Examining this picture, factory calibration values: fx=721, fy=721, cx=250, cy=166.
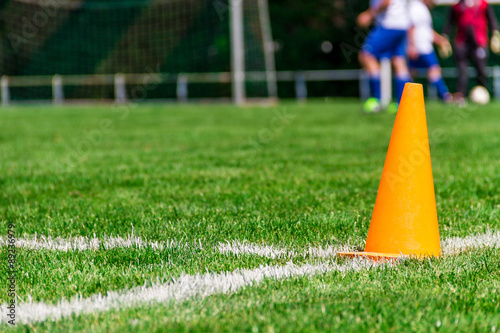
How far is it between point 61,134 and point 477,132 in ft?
16.3

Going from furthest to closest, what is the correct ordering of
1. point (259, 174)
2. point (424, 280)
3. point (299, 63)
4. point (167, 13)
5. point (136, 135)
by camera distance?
1. point (299, 63)
2. point (167, 13)
3. point (136, 135)
4. point (259, 174)
5. point (424, 280)

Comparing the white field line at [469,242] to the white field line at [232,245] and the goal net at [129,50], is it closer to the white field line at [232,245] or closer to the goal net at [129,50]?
the white field line at [232,245]

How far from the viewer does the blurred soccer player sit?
11.1 meters

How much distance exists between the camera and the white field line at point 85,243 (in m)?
2.91

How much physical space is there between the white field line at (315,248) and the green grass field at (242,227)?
3 cm

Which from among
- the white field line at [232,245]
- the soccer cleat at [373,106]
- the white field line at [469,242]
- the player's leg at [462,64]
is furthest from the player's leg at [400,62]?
the white field line at [232,245]

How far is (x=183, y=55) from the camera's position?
81.6ft

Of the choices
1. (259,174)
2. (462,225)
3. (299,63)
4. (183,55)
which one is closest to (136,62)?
(183,55)

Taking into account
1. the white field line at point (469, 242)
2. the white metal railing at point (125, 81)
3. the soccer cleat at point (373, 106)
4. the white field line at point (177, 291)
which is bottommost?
the white metal railing at point (125, 81)

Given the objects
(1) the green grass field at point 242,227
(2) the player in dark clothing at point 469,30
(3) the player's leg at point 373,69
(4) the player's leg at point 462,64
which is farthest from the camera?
(2) the player in dark clothing at point 469,30

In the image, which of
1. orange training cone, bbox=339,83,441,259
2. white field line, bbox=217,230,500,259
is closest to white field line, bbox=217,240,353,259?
white field line, bbox=217,230,500,259

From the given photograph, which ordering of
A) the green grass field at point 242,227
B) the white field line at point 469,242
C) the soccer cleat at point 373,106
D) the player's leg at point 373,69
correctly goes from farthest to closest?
the soccer cleat at point 373,106 → the player's leg at point 373,69 → the white field line at point 469,242 → the green grass field at point 242,227

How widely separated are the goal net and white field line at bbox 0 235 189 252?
A: 15618 millimetres

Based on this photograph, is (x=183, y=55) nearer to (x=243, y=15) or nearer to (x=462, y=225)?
(x=243, y=15)
